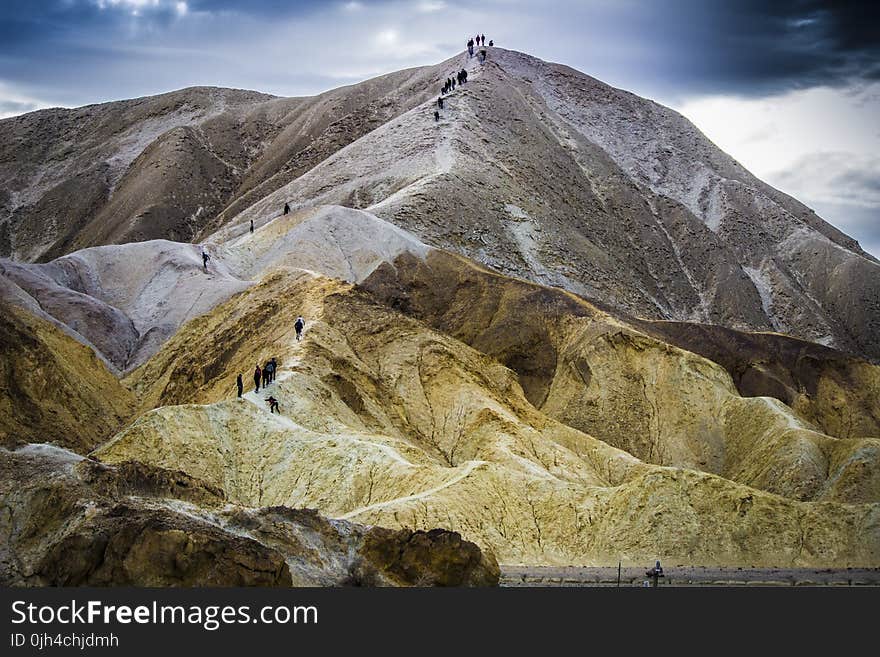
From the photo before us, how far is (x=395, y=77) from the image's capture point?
143750 millimetres

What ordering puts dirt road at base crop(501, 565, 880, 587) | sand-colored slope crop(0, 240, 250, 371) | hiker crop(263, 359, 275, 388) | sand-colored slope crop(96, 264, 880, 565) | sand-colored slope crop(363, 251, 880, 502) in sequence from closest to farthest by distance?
dirt road at base crop(501, 565, 880, 587) → sand-colored slope crop(96, 264, 880, 565) → hiker crop(263, 359, 275, 388) → sand-colored slope crop(363, 251, 880, 502) → sand-colored slope crop(0, 240, 250, 371)

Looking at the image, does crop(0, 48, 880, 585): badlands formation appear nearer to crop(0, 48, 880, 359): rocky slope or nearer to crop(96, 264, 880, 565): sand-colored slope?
crop(96, 264, 880, 565): sand-colored slope

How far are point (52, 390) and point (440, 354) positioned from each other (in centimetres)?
1914

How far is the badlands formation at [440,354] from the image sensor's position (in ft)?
126

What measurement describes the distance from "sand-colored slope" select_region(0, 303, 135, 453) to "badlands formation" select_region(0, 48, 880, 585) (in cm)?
18

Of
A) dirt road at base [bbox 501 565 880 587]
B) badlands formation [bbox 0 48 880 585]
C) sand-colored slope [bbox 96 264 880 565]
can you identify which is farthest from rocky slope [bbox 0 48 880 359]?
dirt road at base [bbox 501 565 880 587]

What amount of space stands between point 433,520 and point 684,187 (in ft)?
279

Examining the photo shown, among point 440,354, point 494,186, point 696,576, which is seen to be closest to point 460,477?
point 696,576

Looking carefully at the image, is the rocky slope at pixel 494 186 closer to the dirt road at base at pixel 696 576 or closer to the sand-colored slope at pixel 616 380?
the sand-colored slope at pixel 616 380

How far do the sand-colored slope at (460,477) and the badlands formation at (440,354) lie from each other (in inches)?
5.6

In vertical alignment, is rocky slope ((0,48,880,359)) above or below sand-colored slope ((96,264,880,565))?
above

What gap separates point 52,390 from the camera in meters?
62.2

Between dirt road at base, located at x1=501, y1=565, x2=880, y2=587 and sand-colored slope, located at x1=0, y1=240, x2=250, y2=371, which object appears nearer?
dirt road at base, located at x1=501, y1=565, x2=880, y2=587

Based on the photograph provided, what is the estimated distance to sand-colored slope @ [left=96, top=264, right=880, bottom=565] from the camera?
52188mm
